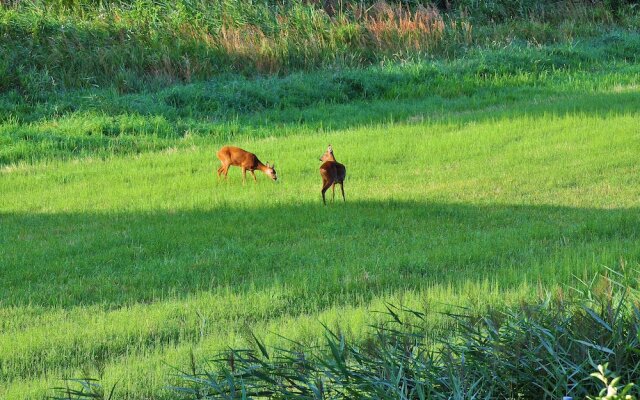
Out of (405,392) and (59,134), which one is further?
(59,134)

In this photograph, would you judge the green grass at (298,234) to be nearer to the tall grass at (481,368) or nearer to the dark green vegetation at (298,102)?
the dark green vegetation at (298,102)

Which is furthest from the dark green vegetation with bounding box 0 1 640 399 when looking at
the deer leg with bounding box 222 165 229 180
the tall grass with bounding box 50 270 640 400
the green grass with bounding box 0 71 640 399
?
the tall grass with bounding box 50 270 640 400

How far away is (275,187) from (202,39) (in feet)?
29.0

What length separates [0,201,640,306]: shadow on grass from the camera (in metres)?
8.69

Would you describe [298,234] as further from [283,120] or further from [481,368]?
[283,120]

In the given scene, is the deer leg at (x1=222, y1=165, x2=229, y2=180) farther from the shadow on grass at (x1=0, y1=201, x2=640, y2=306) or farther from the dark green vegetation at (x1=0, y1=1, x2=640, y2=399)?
the shadow on grass at (x1=0, y1=201, x2=640, y2=306)

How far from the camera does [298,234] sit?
10.8 m

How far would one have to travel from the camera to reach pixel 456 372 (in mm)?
4684

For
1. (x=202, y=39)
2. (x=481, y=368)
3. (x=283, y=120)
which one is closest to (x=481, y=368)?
(x=481, y=368)

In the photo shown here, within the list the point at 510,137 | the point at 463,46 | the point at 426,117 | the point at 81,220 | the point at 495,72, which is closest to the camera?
the point at 81,220

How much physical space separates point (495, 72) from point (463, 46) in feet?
9.47

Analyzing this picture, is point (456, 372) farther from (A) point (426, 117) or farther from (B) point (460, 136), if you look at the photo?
(A) point (426, 117)

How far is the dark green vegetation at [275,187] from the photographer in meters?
7.65

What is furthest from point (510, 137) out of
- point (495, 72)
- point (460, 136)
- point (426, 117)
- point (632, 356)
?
point (632, 356)
